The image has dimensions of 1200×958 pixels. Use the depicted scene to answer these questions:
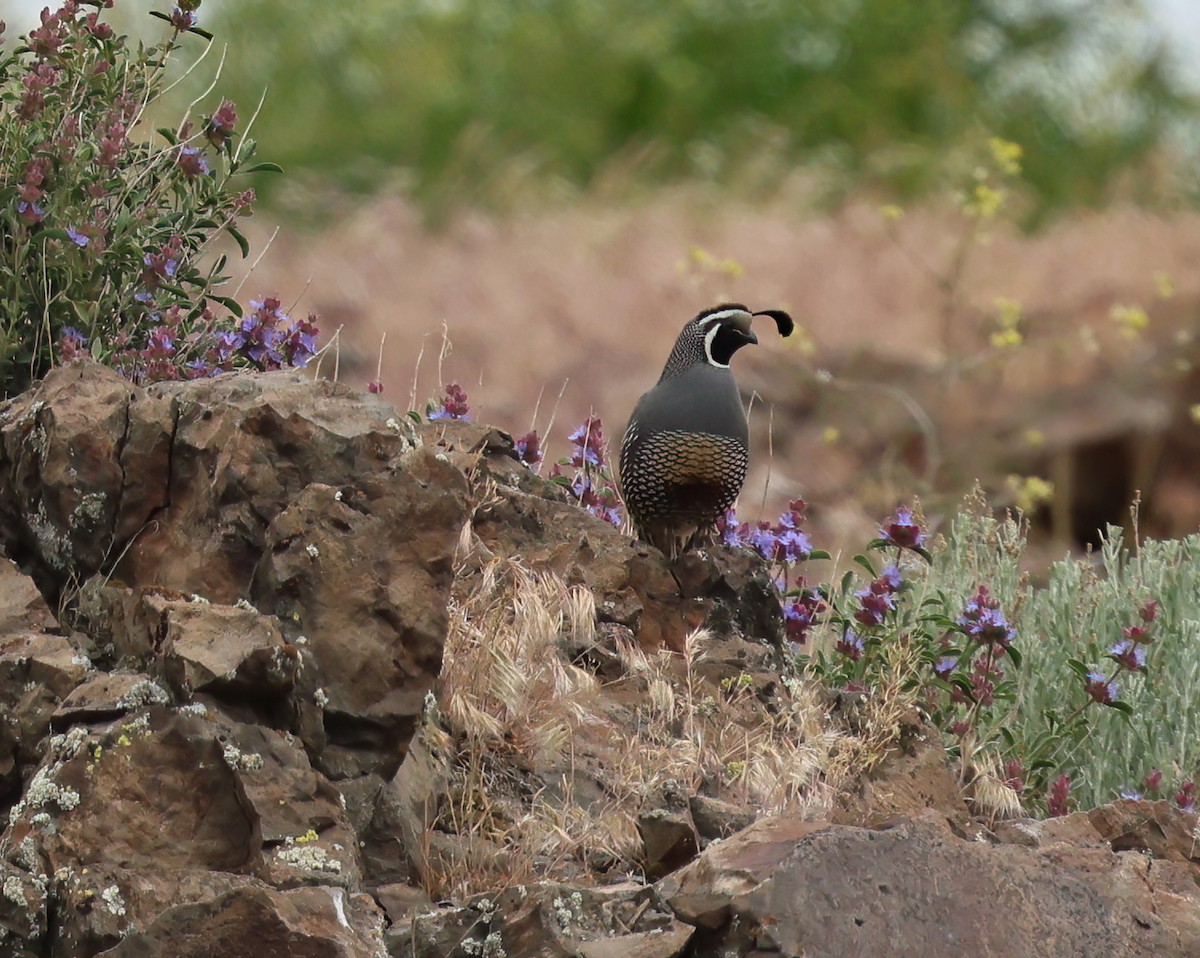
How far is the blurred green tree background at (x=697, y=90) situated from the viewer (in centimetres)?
2323

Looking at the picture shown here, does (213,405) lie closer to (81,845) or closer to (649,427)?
(81,845)

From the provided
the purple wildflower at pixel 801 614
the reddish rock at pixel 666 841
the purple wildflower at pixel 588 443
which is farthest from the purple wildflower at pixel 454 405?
the reddish rock at pixel 666 841

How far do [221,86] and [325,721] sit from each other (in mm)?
18924

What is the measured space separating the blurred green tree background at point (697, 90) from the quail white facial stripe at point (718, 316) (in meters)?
16.2

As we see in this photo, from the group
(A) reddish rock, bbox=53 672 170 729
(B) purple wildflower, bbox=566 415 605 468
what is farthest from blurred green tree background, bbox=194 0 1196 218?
(A) reddish rock, bbox=53 672 170 729

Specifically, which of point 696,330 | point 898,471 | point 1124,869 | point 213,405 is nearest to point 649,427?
point 696,330

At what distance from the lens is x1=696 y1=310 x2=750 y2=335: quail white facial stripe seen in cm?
643

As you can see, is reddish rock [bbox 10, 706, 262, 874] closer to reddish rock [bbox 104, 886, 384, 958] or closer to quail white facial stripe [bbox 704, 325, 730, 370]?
reddish rock [bbox 104, 886, 384, 958]

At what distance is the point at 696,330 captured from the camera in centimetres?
652

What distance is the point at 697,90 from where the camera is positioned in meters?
24.6

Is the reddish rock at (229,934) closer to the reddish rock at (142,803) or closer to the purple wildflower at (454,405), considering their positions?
the reddish rock at (142,803)

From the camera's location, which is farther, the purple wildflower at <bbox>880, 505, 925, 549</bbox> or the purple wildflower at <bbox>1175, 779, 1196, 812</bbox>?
the purple wildflower at <bbox>880, 505, 925, 549</bbox>

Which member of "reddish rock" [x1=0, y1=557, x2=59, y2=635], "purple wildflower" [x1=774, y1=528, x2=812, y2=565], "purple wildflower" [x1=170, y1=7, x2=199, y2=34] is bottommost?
"reddish rock" [x1=0, y1=557, x2=59, y2=635]

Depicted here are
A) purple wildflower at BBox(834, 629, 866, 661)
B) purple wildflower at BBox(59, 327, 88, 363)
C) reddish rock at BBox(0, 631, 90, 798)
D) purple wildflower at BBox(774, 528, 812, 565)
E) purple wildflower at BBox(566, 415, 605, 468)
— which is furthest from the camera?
purple wildflower at BBox(566, 415, 605, 468)
